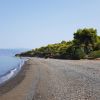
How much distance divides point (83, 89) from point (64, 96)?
2.64m

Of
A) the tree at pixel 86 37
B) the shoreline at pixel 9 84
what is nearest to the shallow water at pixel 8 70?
the shoreline at pixel 9 84

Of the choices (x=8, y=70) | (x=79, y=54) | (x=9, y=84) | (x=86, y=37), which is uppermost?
(x=86, y=37)

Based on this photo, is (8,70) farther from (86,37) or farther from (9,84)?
(86,37)

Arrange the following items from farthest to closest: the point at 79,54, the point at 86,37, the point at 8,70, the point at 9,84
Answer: the point at 86,37 → the point at 79,54 → the point at 8,70 → the point at 9,84

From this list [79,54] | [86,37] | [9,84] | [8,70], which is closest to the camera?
[9,84]

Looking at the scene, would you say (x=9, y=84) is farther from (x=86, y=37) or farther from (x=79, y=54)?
(x=86, y=37)

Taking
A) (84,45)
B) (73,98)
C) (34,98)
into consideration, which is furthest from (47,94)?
(84,45)

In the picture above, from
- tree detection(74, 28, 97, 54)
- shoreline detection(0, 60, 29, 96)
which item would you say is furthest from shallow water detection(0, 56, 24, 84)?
tree detection(74, 28, 97, 54)

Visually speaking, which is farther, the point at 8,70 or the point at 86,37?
the point at 86,37

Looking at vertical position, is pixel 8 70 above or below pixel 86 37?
below

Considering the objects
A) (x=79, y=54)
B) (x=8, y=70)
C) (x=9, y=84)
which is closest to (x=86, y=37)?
(x=79, y=54)

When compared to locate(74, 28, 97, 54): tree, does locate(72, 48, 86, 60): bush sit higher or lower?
lower

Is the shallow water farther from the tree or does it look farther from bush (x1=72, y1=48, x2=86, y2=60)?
the tree

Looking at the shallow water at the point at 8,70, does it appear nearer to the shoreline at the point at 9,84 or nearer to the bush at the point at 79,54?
the shoreline at the point at 9,84
